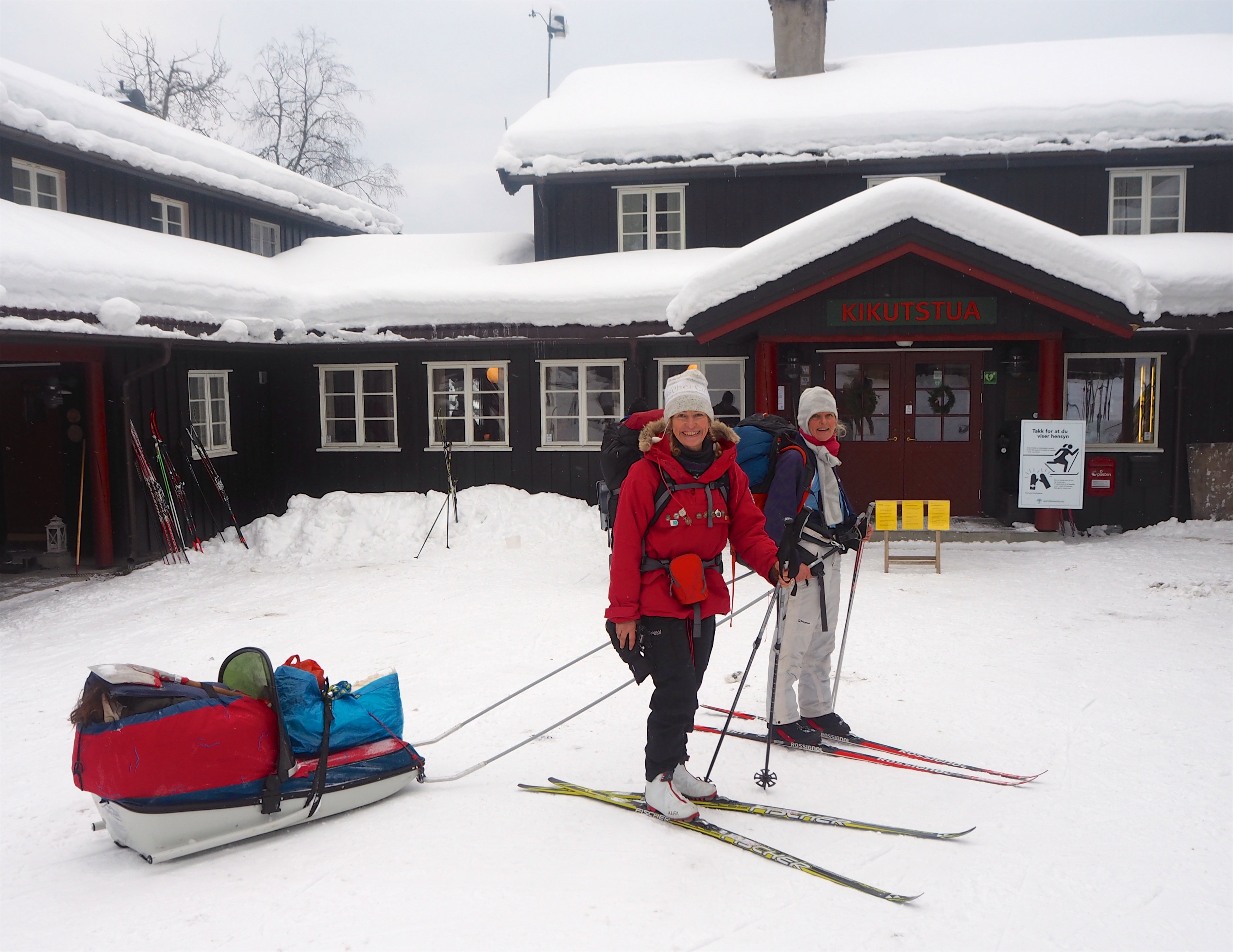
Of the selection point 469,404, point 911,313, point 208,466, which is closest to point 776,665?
point 911,313

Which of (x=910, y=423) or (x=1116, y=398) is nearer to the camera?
(x=1116, y=398)

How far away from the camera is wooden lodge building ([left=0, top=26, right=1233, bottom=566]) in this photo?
34.1ft

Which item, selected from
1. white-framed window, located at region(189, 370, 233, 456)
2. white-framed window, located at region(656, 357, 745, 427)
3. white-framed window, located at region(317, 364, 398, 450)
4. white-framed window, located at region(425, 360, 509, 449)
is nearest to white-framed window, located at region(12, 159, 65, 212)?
white-framed window, located at region(189, 370, 233, 456)

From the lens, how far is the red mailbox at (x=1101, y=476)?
39.6 ft

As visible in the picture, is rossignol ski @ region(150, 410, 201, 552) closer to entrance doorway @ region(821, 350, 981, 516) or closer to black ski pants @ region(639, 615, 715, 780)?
entrance doorway @ region(821, 350, 981, 516)

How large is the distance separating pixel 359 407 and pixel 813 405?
10.5 m

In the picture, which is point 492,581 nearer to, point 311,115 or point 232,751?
point 232,751

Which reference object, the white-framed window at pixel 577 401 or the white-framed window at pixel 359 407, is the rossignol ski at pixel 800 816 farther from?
the white-framed window at pixel 359 407

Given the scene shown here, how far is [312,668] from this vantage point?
4.41 metres

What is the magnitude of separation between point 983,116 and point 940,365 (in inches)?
165

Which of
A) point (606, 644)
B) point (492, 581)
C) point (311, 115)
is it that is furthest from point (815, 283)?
point (311, 115)

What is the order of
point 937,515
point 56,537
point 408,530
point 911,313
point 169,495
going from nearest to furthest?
point 937,515 → point 911,313 → point 56,537 → point 169,495 → point 408,530

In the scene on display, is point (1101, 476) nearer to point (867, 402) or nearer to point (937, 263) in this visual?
point (867, 402)

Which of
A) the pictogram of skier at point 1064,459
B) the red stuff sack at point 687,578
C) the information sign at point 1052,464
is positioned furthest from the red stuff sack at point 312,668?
the pictogram of skier at point 1064,459
